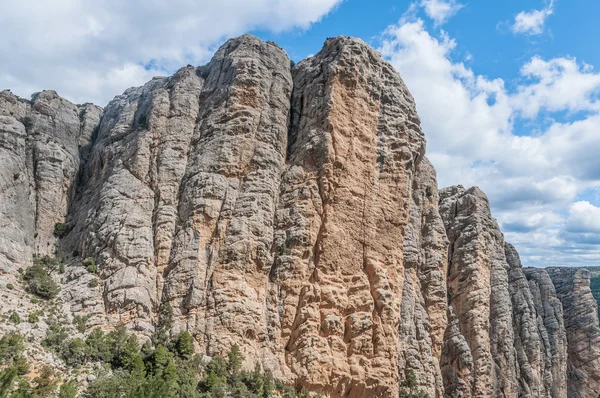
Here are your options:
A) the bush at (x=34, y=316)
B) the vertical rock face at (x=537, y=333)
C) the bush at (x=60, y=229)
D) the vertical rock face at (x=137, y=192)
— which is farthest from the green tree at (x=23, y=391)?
the vertical rock face at (x=537, y=333)

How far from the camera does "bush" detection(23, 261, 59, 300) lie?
1141 inches

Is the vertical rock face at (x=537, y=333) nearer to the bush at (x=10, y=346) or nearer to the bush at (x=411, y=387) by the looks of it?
the bush at (x=411, y=387)

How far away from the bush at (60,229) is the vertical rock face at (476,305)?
39744 millimetres

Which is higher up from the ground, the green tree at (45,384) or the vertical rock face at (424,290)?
the vertical rock face at (424,290)

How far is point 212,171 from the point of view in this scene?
3506 cm

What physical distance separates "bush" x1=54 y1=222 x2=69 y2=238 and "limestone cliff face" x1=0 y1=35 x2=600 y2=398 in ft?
1.80

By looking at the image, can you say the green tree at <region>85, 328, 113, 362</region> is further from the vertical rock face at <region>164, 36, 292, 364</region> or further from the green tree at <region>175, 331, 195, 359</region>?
the vertical rock face at <region>164, 36, 292, 364</region>

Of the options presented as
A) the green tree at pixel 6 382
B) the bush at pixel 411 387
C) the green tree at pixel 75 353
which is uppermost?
the green tree at pixel 75 353

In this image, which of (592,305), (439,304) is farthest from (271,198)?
(592,305)

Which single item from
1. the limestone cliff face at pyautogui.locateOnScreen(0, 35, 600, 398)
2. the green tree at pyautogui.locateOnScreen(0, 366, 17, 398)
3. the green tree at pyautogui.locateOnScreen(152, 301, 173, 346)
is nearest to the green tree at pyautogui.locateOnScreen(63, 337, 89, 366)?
the limestone cliff face at pyautogui.locateOnScreen(0, 35, 600, 398)

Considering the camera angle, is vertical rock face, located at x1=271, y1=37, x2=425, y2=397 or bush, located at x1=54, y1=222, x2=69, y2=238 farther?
bush, located at x1=54, y1=222, x2=69, y2=238

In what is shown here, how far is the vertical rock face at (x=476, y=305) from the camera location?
4816cm

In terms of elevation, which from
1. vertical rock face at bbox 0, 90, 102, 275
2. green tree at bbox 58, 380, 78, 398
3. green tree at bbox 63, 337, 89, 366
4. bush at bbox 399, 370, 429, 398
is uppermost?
vertical rock face at bbox 0, 90, 102, 275

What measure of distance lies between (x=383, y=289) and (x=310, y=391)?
947 cm
